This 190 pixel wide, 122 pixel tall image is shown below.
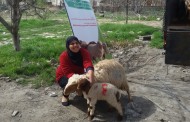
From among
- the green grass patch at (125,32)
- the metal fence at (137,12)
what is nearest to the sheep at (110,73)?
the green grass patch at (125,32)

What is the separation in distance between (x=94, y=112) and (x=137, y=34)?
732 centimetres

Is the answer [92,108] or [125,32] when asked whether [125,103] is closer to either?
[92,108]

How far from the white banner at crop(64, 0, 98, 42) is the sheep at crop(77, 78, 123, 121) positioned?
5.16 ft

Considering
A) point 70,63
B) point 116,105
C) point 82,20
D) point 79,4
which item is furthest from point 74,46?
point 79,4

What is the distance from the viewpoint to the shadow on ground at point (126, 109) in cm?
445

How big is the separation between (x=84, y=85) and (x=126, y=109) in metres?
0.78

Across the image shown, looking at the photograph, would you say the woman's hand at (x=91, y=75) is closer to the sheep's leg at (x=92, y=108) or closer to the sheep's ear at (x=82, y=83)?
the sheep's ear at (x=82, y=83)

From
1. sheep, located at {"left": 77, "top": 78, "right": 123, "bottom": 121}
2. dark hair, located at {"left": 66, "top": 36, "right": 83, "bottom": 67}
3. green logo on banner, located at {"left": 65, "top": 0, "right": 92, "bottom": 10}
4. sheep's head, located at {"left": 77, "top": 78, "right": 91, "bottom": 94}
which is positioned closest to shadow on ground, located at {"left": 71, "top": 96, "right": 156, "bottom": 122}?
sheep, located at {"left": 77, "top": 78, "right": 123, "bottom": 121}

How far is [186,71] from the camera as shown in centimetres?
686

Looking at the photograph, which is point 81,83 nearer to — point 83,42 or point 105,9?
point 83,42

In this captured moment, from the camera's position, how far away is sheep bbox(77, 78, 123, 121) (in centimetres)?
430

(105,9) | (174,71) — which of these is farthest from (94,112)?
(105,9)

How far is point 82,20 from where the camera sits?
6.09 meters

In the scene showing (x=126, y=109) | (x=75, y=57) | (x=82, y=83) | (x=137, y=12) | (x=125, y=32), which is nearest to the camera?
(x=82, y=83)
